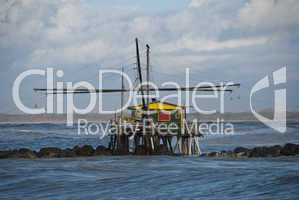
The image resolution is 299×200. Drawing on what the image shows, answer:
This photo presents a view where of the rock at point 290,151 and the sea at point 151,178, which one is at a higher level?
the rock at point 290,151

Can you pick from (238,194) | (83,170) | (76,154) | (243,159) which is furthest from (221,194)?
(76,154)

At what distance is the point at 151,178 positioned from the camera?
40812mm

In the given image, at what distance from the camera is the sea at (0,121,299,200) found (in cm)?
3509

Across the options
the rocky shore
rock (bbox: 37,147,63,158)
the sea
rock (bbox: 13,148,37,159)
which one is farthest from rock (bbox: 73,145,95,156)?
the sea

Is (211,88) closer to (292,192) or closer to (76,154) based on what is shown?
(76,154)

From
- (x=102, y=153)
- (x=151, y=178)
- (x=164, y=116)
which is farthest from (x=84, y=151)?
(x=151, y=178)

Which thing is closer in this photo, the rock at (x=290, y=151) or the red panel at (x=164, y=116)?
the rock at (x=290, y=151)

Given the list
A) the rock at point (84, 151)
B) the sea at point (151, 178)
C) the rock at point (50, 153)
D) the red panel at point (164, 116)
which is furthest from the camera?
the rock at point (84, 151)

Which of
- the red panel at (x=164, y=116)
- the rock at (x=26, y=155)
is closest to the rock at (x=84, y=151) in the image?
the rock at (x=26, y=155)

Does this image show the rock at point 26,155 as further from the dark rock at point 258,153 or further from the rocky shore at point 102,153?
Result: the dark rock at point 258,153

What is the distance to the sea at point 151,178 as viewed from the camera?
35.1 m

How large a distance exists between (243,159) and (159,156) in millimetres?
5730

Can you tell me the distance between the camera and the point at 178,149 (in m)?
58.3

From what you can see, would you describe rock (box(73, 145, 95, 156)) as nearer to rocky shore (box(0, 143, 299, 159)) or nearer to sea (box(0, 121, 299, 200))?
rocky shore (box(0, 143, 299, 159))
